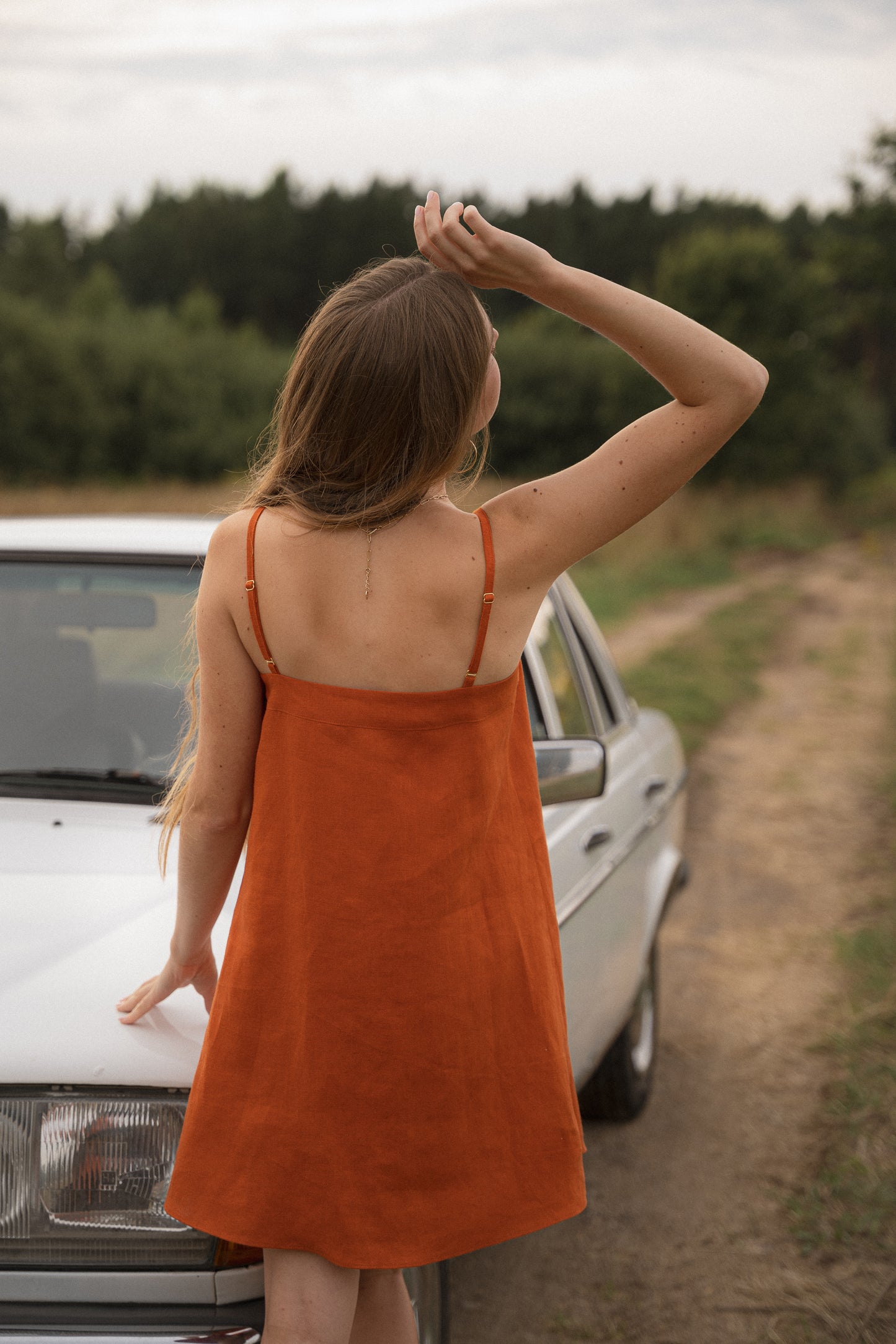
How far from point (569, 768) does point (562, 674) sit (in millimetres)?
1084

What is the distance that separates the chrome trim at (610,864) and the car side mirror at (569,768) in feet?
1.09

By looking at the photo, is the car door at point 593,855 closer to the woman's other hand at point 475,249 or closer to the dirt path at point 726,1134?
the dirt path at point 726,1134

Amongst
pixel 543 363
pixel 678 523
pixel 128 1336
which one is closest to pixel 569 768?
pixel 128 1336

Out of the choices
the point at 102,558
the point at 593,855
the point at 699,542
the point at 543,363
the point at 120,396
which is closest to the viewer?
the point at 102,558

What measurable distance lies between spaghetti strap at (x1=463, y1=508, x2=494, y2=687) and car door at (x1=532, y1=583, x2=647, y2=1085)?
1059 mm

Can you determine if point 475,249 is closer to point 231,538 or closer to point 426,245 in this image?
point 426,245

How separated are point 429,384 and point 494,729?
430 mm

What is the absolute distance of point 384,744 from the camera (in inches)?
55.9

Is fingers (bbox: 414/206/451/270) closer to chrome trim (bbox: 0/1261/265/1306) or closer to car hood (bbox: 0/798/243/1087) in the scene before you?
car hood (bbox: 0/798/243/1087)

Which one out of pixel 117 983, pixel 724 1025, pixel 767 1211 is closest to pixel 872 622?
pixel 724 1025

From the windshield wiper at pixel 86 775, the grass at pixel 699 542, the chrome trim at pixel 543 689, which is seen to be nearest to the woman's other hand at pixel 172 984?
the windshield wiper at pixel 86 775

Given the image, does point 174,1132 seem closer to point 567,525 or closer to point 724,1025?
point 567,525

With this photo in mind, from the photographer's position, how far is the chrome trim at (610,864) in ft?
8.50

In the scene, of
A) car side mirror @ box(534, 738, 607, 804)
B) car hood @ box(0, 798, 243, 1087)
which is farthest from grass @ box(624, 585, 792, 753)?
car hood @ box(0, 798, 243, 1087)
